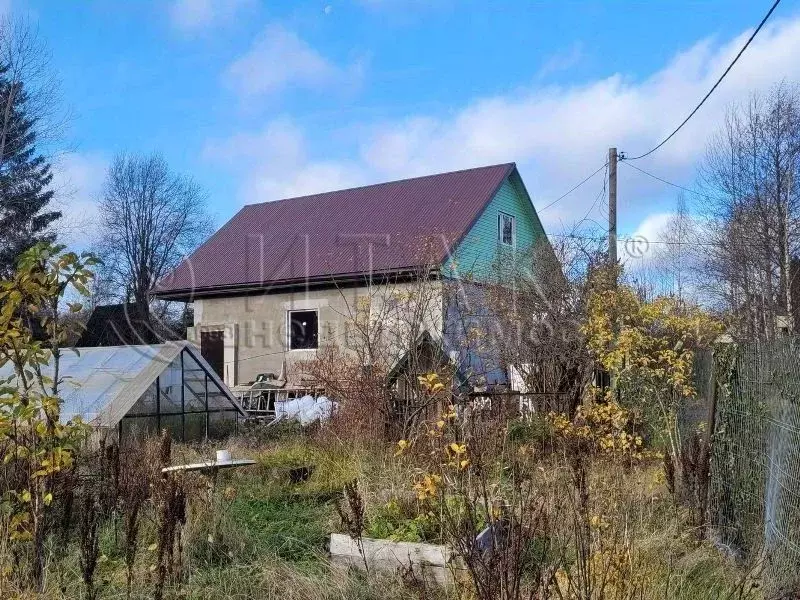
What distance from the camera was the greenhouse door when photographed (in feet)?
62.7

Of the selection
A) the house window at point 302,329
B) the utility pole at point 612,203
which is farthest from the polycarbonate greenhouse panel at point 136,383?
the utility pole at point 612,203

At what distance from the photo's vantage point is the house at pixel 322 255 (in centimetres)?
1686

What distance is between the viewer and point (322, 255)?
58.6ft

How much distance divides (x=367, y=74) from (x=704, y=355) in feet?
17.1

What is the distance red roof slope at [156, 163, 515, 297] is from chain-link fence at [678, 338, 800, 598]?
32.4 feet

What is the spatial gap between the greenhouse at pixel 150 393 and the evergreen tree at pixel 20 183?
37.8 feet

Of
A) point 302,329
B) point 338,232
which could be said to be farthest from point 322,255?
point 302,329

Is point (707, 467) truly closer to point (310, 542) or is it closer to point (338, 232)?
point (310, 542)

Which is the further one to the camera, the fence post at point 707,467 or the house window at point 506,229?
the house window at point 506,229

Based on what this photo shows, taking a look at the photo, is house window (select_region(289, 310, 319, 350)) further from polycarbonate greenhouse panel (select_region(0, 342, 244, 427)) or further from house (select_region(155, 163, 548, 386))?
polycarbonate greenhouse panel (select_region(0, 342, 244, 427))

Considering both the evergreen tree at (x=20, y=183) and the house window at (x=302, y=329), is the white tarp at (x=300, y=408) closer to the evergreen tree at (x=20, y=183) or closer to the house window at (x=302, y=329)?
the house window at (x=302, y=329)

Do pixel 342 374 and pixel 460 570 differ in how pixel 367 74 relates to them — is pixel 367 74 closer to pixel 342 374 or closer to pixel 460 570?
pixel 342 374

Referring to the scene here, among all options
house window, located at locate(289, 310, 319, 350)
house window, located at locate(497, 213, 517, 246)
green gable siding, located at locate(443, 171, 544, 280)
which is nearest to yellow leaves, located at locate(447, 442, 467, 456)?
green gable siding, located at locate(443, 171, 544, 280)

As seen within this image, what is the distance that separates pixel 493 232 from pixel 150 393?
1055 centimetres
